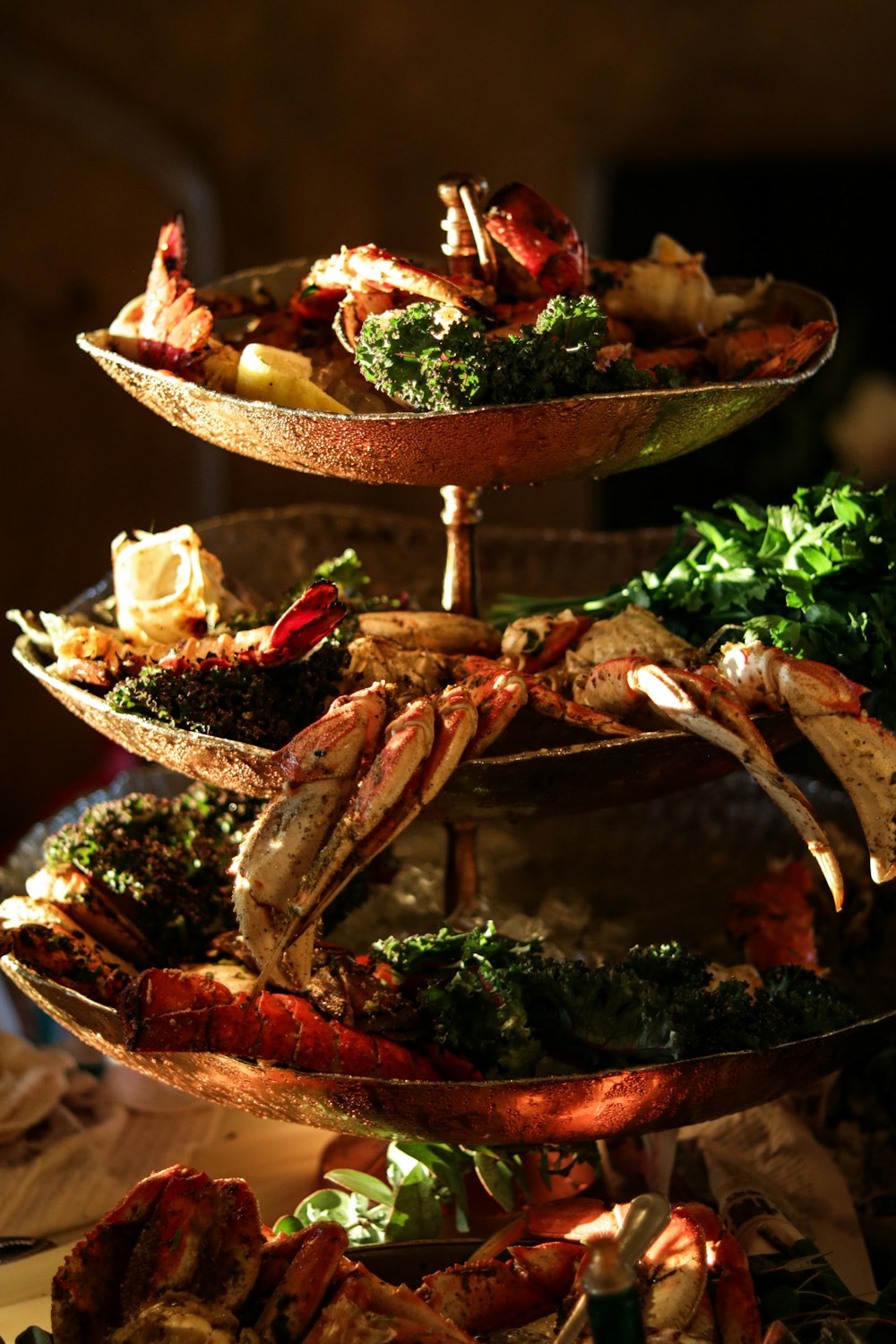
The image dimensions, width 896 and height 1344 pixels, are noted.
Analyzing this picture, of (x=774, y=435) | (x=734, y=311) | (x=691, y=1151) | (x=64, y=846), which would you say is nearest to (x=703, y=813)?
(x=691, y=1151)

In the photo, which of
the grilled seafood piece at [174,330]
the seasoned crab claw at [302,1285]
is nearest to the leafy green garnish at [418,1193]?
the seasoned crab claw at [302,1285]

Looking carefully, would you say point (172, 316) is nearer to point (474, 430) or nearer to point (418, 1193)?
point (474, 430)

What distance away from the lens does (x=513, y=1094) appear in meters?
1.14

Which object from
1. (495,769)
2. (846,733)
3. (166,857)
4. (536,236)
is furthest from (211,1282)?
(536,236)

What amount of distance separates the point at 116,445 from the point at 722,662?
3.01 meters

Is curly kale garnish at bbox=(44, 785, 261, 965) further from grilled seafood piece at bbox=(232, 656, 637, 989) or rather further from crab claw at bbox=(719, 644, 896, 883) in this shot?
crab claw at bbox=(719, 644, 896, 883)

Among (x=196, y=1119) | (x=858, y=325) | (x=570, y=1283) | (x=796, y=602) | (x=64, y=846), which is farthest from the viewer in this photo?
(x=858, y=325)

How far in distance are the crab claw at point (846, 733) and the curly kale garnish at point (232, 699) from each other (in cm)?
42

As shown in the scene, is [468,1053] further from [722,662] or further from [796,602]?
[796,602]

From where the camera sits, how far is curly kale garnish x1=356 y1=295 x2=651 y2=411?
1164 mm

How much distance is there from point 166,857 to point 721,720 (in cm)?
67

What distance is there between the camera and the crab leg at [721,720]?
1110 mm

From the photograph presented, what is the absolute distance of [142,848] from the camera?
5.05ft

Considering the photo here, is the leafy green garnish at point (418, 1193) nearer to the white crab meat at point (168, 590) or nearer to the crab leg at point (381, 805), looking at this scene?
the crab leg at point (381, 805)
